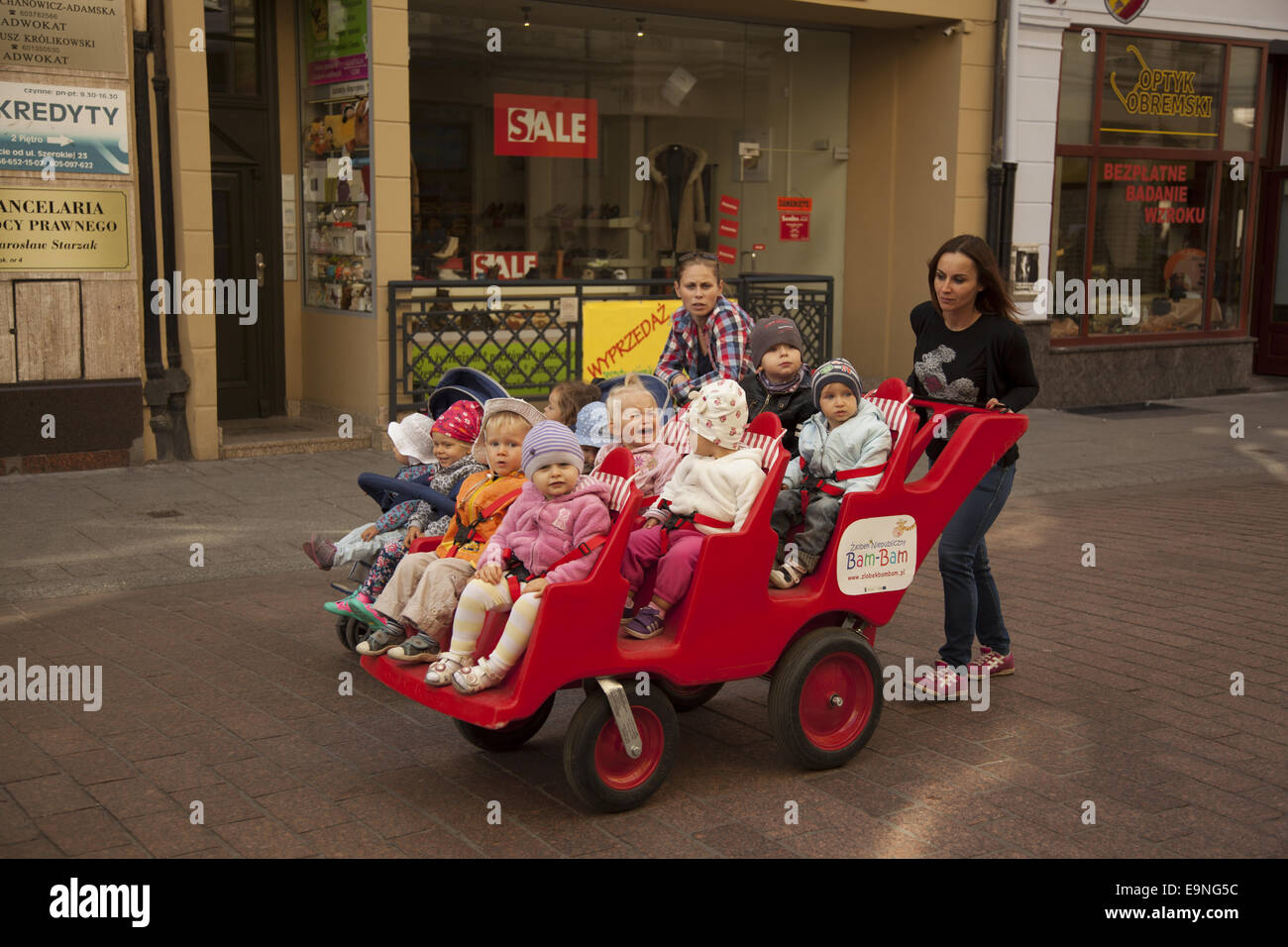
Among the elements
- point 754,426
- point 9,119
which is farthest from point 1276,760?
point 9,119

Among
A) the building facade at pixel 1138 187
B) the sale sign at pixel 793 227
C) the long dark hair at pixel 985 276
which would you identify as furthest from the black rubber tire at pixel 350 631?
the building facade at pixel 1138 187

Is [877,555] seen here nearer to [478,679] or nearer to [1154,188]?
[478,679]

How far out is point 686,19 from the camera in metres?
13.5

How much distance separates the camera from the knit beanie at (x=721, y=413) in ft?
15.1

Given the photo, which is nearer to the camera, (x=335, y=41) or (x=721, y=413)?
(x=721, y=413)

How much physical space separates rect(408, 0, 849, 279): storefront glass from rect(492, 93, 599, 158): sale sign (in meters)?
0.01

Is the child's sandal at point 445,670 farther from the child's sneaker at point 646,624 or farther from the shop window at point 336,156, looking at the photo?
the shop window at point 336,156

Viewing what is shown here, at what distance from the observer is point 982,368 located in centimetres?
546

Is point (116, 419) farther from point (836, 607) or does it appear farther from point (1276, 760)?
point (1276, 760)

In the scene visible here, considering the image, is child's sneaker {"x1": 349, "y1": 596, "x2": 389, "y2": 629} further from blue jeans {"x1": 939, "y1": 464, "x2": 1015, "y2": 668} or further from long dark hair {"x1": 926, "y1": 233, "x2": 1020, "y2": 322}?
long dark hair {"x1": 926, "y1": 233, "x2": 1020, "y2": 322}

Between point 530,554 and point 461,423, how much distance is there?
3.81ft

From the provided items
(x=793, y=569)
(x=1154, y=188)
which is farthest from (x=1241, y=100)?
(x=793, y=569)

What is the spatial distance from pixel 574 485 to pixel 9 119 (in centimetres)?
675

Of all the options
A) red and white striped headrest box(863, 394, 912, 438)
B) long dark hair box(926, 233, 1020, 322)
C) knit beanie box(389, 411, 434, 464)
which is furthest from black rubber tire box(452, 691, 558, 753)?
long dark hair box(926, 233, 1020, 322)
